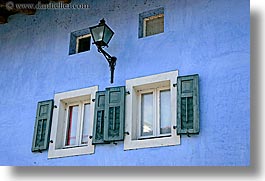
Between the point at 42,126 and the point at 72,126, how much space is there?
1.31 ft

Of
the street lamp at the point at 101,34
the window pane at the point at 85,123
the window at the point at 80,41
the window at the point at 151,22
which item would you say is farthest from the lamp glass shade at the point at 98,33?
the window pane at the point at 85,123

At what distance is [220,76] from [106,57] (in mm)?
1555

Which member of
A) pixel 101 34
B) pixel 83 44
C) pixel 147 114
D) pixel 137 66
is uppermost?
pixel 83 44

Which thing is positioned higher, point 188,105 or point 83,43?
point 83,43

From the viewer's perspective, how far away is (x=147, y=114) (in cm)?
570

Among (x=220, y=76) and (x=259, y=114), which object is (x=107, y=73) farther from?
(x=259, y=114)

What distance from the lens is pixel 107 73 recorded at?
6078 millimetres

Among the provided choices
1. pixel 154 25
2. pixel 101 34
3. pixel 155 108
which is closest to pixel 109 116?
pixel 155 108

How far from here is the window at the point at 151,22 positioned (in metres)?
6.07

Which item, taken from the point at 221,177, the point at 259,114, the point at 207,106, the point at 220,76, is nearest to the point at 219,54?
the point at 220,76

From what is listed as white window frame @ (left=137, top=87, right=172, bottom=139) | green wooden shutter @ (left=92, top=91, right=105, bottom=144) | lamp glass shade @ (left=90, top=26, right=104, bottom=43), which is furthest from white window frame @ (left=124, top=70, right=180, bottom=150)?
lamp glass shade @ (left=90, top=26, right=104, bottom=43)

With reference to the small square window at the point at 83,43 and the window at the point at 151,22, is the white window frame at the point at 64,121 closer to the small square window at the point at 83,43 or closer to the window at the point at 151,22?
the small square window at the point at 83,43

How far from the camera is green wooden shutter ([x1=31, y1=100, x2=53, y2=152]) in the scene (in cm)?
610

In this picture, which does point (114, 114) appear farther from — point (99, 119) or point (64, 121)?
point (64, 121)
